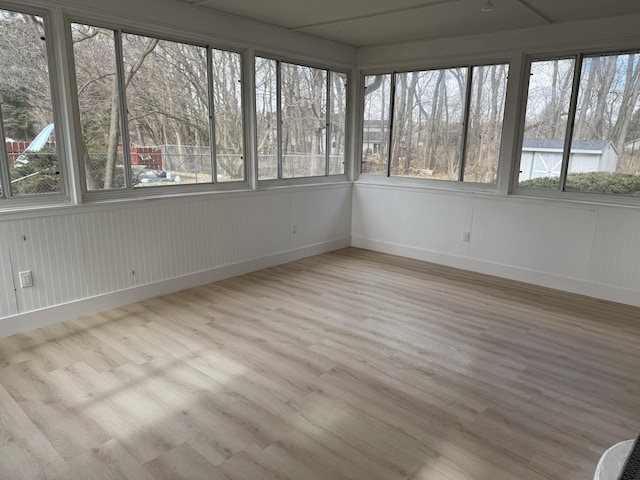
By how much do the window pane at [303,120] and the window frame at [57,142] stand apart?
93.0 inches

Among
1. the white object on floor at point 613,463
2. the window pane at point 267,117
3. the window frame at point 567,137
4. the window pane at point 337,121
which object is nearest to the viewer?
the white object on floor at point 613,463

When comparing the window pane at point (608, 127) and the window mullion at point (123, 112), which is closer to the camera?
the window mullion at point (123, 112)

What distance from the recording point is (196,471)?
6.63ft

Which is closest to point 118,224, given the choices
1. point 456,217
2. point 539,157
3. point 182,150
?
point 182,150

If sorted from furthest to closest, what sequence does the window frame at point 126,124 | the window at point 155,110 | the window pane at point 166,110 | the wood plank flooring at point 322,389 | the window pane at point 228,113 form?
the window pane at point 228,113 < the window pane at point 166,110 < the window at point 155,110 < the window frame at point 126,124 < the wood plank flooring at point 322,389

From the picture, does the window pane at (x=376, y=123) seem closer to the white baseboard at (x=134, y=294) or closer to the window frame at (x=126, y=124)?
the white baseboard at (x=134, y=294)

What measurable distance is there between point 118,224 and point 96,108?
95cm

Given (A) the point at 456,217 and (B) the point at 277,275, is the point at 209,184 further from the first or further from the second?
(A) the point at 456,217

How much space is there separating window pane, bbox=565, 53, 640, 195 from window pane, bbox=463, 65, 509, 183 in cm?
75

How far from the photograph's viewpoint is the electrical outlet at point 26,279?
3318mm

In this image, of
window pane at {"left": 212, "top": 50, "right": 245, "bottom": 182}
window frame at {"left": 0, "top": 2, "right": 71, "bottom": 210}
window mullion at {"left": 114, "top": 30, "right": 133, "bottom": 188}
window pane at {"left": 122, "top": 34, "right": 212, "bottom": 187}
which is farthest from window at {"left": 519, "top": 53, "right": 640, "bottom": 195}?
window frame at {"left": 0, "top": 2, "right": 71, "bottom": 210}

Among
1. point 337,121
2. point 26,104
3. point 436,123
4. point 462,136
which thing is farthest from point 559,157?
point 26,104

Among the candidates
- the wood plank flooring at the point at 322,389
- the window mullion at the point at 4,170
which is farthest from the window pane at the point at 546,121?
the window mullion at the point at 4,170

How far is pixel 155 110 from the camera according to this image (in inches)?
157
